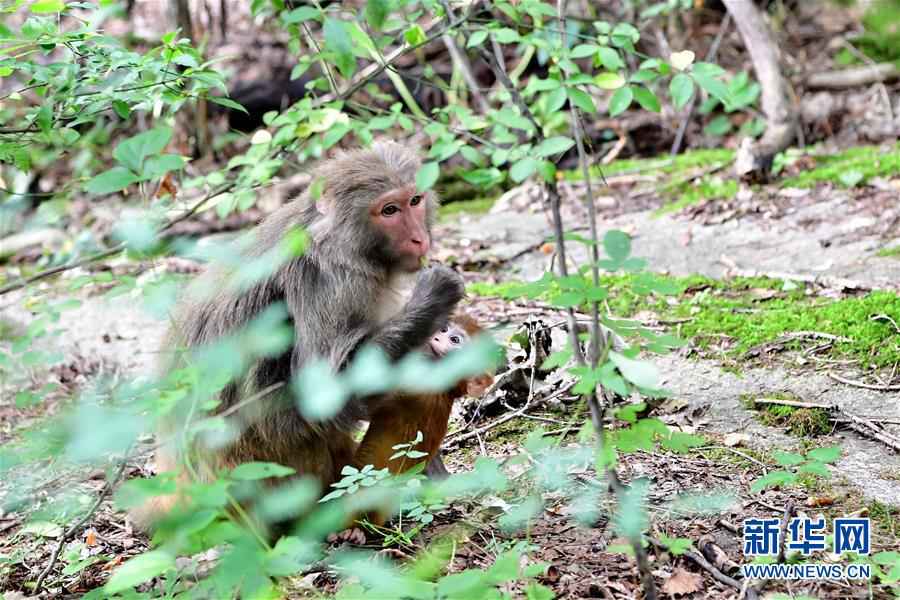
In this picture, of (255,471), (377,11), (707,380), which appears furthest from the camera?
(707,380)

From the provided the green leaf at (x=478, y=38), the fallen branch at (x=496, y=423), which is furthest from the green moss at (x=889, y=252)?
the green leaf at (x=478, y=38)

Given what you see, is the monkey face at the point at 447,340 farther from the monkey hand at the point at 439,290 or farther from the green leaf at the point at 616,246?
the green leaf at the point at 616,246

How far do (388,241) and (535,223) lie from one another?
212 inches

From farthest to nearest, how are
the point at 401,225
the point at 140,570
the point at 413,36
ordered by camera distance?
→ the point at 413,36
the point at 401,225
the point at 140,570

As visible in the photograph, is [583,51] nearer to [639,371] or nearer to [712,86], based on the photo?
[712,86]

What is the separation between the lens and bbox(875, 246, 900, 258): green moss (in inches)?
281

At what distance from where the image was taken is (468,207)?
11.2 meters

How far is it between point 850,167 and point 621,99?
6087 millimetres

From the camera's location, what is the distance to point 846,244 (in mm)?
7613

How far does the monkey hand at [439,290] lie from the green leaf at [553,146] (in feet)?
4.32

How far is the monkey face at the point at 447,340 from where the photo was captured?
4.81 meters

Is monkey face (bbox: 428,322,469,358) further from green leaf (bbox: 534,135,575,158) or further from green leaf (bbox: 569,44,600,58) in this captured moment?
green leaf (bbox: 534,135,575,158)

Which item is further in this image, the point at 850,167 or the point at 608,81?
the point at 850,167

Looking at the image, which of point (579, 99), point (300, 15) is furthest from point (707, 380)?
point (300, 15)
